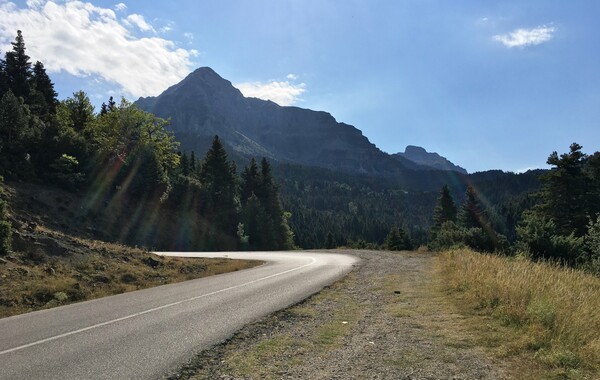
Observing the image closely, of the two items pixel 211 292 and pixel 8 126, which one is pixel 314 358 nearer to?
pixel 211 292

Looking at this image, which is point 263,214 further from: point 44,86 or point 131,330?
point 131,330

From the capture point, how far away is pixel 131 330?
28.5 feet

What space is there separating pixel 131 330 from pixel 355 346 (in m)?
4.64

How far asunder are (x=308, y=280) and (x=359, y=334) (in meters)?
9.22

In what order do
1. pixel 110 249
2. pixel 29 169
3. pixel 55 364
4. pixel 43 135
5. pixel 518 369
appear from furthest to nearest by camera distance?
pixel 43 135, pixel 29 169, pixel 110 249, pixel 55 364, pixel 518 369

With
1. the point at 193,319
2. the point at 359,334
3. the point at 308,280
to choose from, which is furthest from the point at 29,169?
the point at 359,334

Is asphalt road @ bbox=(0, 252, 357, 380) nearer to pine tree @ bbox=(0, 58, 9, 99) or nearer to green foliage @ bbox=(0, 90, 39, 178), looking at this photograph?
green foliage @ bbox=(0, 90, 39, 178)

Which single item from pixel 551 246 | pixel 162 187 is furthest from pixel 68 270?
pixel 162 187

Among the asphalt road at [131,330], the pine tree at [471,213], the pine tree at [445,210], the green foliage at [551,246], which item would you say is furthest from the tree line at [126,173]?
the green foliage at [551,246]

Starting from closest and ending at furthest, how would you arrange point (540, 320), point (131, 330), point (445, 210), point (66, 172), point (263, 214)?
point (540, 320), point (131, 330), point (66, 172), point (445, 210), point (263, 214)

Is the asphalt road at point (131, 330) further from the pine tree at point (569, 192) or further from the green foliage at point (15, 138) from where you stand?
the green foliage at point (15, 138)

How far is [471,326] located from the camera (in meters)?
8.41

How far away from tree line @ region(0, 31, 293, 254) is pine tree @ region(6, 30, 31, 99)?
137 mm

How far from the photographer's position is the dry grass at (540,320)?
19.4 ft
